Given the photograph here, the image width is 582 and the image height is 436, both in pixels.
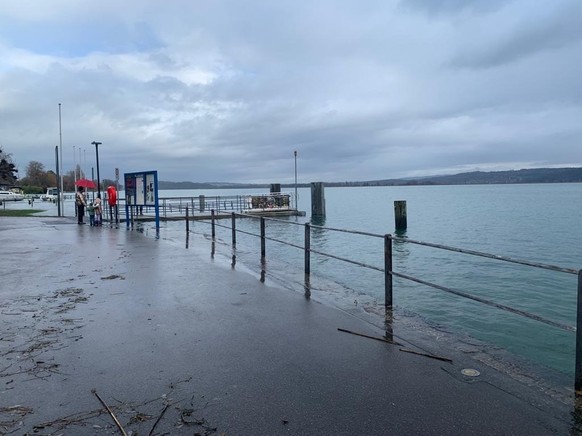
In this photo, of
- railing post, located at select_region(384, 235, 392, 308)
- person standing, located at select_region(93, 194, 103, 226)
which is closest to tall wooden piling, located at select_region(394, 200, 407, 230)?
person standing, located at select_region(93, 194, 103, 226)

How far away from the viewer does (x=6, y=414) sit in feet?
12.5

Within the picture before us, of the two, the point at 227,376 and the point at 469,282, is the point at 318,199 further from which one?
the point at 227,376

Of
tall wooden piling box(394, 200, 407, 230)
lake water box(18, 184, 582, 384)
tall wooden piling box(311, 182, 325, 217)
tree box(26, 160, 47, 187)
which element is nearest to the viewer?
lake water box(18, 184, 582, 384)

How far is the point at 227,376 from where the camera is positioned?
14.8 ft

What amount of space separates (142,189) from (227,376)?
18464mm

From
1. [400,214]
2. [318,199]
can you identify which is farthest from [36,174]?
[400,214]

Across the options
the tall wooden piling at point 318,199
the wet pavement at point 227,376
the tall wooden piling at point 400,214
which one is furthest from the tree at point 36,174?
the wet pavement at point 227,376

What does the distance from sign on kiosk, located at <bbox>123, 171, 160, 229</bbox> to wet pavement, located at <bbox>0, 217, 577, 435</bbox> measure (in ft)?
42.9

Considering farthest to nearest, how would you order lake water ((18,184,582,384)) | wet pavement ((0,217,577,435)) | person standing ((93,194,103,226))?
person standing ((93,194,103,226)) < lake water ((18,184,582,384)) < wet pavement ((0,217,577,435))

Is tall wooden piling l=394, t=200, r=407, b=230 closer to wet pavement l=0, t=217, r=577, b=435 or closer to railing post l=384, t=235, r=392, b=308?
wet pavement l=0, t=217, r=577, b=435

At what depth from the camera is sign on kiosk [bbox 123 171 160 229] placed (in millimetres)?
20859

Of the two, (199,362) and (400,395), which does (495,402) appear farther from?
(199,362)

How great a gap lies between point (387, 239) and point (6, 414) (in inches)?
186

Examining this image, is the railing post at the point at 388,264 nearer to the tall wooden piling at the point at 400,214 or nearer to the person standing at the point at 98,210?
the person standing at the point at 98,210
